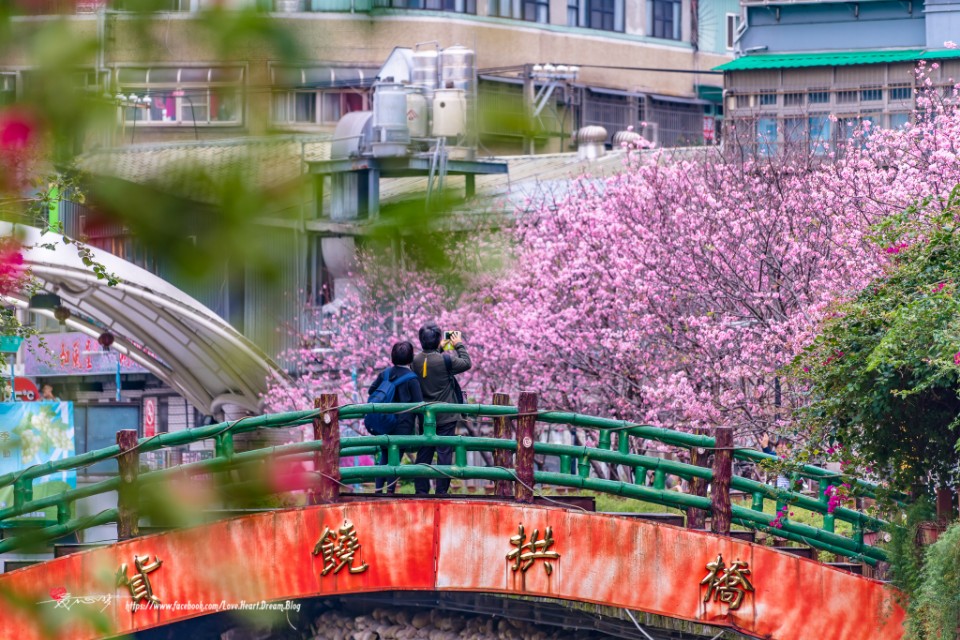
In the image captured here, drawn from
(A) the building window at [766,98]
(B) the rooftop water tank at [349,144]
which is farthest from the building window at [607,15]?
(B) the rooftop water tank at [349,144]

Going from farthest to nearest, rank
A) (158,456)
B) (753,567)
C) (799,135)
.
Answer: (158,456) → (799,135) → (753,567)

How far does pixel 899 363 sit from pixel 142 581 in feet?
19.1

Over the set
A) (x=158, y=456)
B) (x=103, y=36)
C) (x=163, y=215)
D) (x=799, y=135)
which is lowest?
(x=158, y=456)

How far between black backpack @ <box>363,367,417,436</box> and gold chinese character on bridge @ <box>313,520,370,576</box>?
0.78 meters

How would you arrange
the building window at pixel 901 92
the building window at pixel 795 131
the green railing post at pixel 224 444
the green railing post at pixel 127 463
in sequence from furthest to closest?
1. the building window at pixel 901 92
2. the building window at pixel 795 131
3. the green railing post at pixel 224 444
4. the green railing post at pixel 127 463

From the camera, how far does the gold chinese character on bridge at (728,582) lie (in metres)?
12.1

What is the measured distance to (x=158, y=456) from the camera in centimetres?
2542

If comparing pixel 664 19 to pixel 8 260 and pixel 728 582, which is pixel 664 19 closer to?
pixel 728 582

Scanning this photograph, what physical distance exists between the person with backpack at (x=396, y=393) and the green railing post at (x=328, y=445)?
339 millimetres

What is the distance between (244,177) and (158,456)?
23677 mm

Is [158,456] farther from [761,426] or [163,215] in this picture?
[163,215]

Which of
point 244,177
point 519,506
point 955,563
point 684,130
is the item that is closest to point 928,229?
point 955,563

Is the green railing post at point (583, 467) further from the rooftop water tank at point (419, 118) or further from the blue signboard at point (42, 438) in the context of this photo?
the rooftop water tank at point (419, 118)

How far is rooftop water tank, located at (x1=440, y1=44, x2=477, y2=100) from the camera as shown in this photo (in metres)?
3.02
